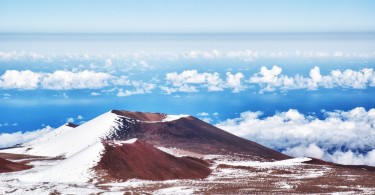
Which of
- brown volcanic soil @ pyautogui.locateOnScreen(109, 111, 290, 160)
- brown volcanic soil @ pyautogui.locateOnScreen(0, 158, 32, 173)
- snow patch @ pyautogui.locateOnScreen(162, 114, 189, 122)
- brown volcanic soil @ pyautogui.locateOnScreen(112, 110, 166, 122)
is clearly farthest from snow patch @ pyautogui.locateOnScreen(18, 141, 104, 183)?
snow patch @ pyautogui.locateOnScreen(162, 114, 189, 122)

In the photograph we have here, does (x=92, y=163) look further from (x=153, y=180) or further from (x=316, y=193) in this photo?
(x=316, y=193)

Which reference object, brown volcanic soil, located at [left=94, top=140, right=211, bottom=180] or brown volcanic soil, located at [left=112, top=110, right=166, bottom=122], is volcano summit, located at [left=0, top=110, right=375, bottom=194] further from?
brown volcanic soil, located at [left=112, top=110, right=166, bottom=122]

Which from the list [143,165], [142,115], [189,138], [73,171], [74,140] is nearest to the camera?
[73,171]

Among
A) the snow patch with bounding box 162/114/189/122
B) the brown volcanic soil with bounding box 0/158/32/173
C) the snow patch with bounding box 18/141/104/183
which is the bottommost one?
the brown volcanic soil with bounding box 0/158/32/173

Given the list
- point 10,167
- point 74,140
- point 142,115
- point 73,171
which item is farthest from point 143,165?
point 142,115

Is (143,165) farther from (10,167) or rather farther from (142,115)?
(142,115)

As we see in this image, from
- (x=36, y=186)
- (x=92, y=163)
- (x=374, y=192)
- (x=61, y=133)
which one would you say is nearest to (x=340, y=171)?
(x=374, y=192)

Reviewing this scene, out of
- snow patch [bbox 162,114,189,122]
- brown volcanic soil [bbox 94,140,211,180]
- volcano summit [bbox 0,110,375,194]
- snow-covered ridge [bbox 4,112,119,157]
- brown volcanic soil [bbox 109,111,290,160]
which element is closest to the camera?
volcano summit [bbox 0,110,375,194]
